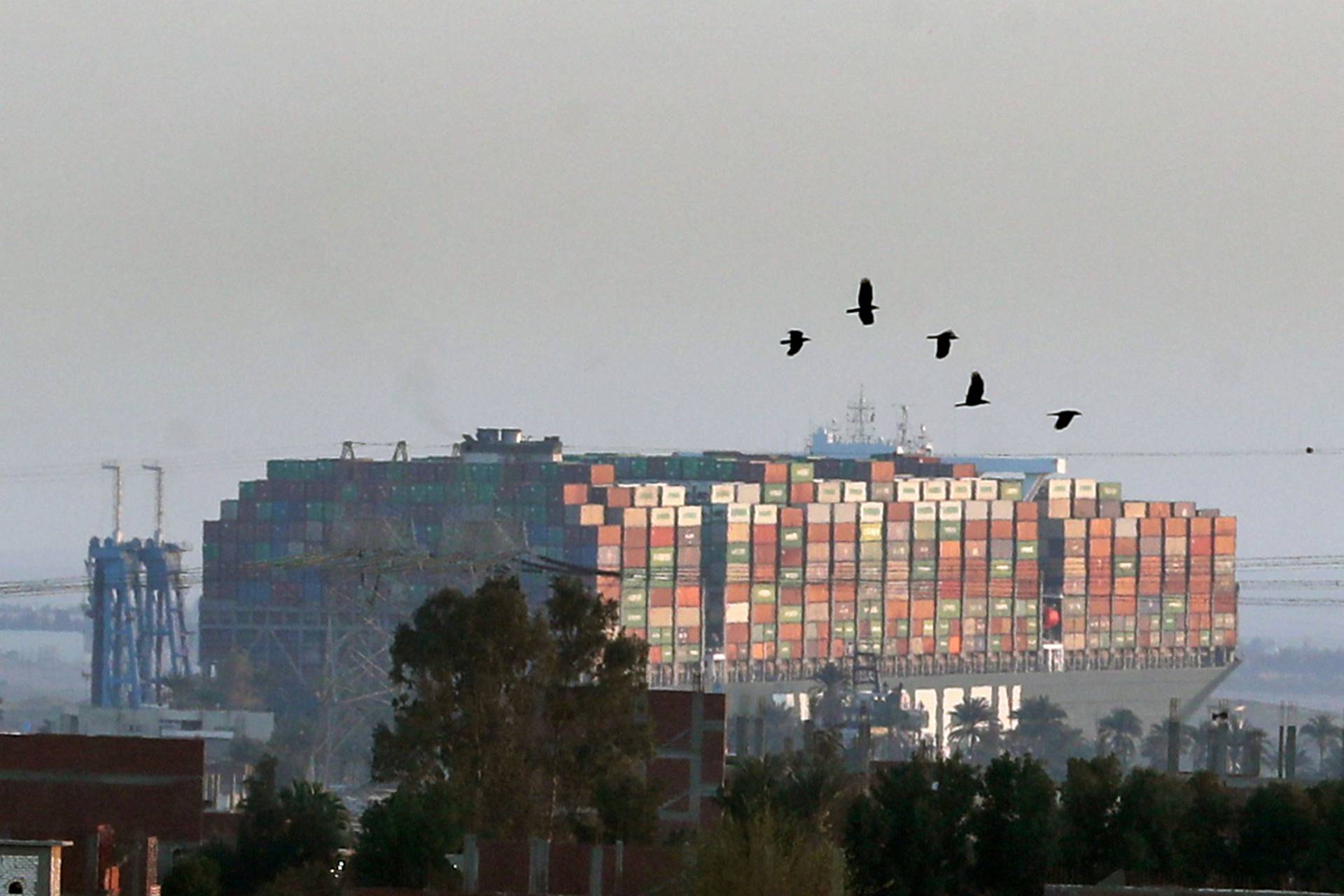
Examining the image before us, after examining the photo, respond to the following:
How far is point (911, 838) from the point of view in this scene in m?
54.5

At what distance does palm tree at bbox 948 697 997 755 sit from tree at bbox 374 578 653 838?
11553cm

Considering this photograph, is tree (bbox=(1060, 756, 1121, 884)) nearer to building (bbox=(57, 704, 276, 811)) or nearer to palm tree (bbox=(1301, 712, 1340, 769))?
building (bbox=(57, 704, 276, 811))

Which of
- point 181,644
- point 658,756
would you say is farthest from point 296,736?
point 658,756

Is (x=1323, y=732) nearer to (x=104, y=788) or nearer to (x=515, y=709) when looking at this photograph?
(x=515, y=709)

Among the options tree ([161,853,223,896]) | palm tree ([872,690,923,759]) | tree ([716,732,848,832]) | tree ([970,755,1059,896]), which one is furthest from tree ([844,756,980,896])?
palm tree ([872,690,923,759])

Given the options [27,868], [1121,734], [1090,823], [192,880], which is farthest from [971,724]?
[27,868]

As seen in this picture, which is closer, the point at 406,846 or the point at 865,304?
the point at 865,304

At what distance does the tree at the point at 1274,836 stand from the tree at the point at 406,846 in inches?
488

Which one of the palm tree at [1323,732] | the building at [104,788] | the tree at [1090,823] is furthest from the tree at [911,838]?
the palm tree at [1323,732]

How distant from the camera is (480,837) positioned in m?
52.6

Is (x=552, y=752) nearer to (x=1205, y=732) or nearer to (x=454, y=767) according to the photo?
(x=454, y=767)

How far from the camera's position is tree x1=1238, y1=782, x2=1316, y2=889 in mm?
54500

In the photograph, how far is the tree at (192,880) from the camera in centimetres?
4894

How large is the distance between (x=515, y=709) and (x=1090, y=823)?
9.73 meters
